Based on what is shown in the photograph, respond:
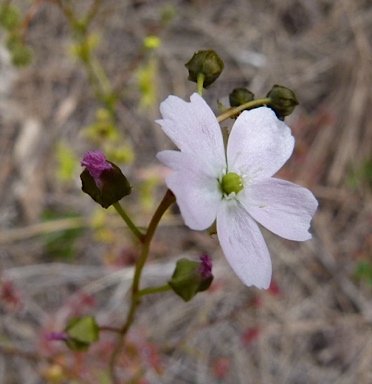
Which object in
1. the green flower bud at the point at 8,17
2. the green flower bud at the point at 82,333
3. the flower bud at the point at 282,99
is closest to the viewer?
the flower bud at the point at 282,99

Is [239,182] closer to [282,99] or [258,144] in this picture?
[258,144]

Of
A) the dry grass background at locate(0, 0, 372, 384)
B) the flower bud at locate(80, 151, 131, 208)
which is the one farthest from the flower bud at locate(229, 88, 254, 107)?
the dry grass background at locate(0, 0, 372, 384)

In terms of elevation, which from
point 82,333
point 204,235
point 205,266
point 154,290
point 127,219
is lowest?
point 204,235

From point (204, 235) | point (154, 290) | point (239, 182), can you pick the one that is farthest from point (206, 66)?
point (204, 235)

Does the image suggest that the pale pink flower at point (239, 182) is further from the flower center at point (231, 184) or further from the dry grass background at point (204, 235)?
the dry grass background at point (204, 235)

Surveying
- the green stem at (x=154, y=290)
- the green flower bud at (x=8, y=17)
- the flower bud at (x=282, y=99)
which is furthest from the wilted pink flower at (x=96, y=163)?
the green flower bud at (x=8, y=17)

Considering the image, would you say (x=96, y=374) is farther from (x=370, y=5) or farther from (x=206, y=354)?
(x=370, y=5)

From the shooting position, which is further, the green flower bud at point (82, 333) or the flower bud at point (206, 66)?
the green flower bud at point (82, 333)

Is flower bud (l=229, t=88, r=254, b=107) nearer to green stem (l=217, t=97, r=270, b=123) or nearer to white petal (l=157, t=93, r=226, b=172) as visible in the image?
green stem (l=217, t=97, r=270, b=123)
